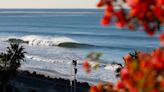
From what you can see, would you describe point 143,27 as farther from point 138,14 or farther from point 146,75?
point 146,75

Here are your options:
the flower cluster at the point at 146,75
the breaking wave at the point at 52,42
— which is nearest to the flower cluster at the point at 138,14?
the flower cluster at the point at 146,75

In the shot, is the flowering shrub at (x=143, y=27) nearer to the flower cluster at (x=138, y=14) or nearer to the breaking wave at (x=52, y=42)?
the flower cluster at (x=138, y=14)

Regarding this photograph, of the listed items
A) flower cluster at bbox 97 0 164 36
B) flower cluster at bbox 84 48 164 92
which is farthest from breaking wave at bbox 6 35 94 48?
flower cluster at bbox 84 48 164 92

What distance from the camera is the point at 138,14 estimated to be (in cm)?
353

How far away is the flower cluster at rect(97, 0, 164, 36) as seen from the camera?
139 inches

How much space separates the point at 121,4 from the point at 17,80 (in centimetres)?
4934

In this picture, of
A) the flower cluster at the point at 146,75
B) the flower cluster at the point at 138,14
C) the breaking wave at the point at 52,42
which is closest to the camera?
the flower cluster at the point at 146,75

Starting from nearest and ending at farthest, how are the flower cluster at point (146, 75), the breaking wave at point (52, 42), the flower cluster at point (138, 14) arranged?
the flower cluster at point (146, 75) < the flower cluster at point (138, 14) < the breaking wave at point (52, 42)

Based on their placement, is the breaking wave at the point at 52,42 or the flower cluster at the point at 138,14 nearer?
the flower cluster at the point at 138,14

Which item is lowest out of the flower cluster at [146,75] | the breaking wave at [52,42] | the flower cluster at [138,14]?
the flower cluster at [146,75]

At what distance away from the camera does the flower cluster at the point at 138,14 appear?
3529 millimetres

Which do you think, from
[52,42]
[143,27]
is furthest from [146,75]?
[52,42]

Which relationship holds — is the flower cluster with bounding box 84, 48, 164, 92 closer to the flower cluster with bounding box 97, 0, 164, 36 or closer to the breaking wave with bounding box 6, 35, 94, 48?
the flower cluster with bounding box 97, 0, 164, 36

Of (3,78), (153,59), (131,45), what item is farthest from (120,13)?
(131,45)
